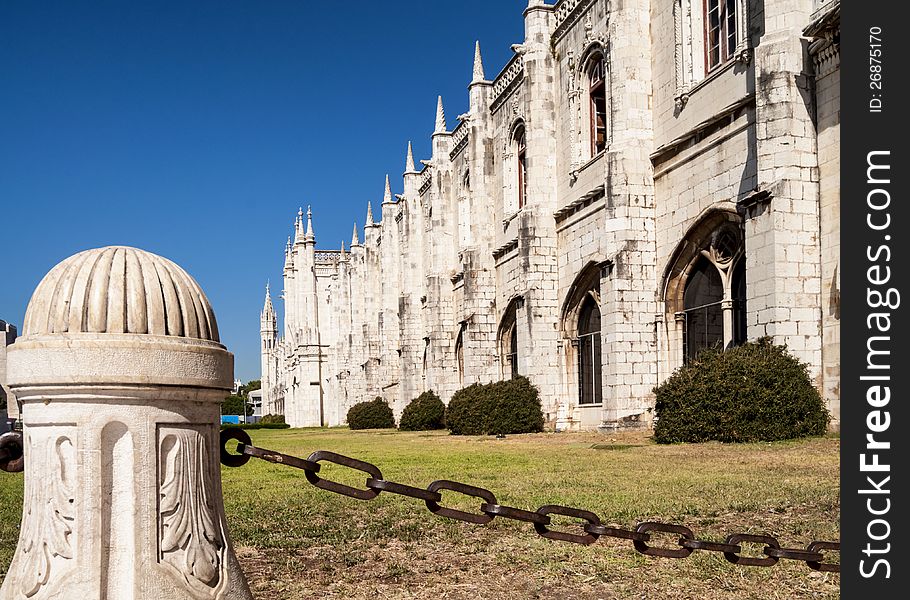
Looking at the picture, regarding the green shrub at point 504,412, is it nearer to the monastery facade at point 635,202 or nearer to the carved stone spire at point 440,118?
the monastery facade at point 635,202

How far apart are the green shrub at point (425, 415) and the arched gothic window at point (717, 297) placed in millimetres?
14502

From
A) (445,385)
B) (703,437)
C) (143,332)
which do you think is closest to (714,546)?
(143,332)

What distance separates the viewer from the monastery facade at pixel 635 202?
13797 mm

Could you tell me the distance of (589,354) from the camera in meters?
23.4

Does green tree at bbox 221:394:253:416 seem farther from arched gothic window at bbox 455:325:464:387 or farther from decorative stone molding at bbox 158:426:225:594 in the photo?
decorative stone molding at bbox 158:426:225:594

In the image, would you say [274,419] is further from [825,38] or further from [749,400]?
[825,38]

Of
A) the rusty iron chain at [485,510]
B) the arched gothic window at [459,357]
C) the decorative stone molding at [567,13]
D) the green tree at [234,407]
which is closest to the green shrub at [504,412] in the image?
the decorative stone molding at [567,13]

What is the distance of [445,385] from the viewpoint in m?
34.6

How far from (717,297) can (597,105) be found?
750 cm

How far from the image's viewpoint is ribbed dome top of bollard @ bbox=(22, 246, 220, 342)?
7.43ft

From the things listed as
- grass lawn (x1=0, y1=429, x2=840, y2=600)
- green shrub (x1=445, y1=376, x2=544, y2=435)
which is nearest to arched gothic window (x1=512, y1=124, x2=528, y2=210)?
green shrub (x1=445, y1=376, x2=544, y2=435)

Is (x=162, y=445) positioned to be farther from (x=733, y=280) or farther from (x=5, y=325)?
(x=5, y=325)

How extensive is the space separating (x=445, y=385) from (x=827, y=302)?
22058 mm
